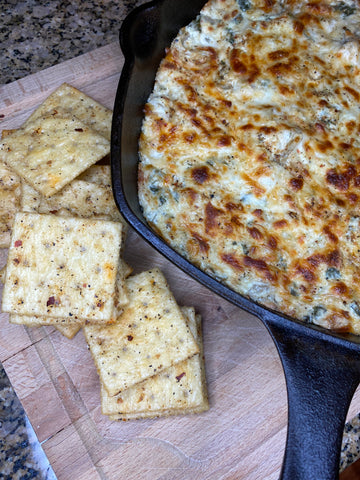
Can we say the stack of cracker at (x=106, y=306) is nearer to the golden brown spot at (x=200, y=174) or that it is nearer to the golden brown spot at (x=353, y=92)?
the golden brown spot at (x=200, y=174)

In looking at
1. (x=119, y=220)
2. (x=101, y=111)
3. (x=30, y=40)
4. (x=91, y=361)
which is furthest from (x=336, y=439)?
(x=30, y=40)

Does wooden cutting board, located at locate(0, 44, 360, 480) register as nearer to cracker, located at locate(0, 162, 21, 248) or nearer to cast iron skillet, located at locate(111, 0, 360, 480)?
cracker, located at locate(0, 162, 21, 248)

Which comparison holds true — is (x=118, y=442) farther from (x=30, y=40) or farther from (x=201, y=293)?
(x=30, y=40)

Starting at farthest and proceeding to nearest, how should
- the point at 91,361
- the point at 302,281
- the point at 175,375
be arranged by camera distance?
the point at 91,361 < the point at 175,375 < the point at 302,281

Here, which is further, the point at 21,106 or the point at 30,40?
the point at 30,40

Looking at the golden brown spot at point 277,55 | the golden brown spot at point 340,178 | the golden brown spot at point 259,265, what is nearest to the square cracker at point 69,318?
the golden brown spot at point 259,265

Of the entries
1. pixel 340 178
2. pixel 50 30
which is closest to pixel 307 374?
pixel 340 178
